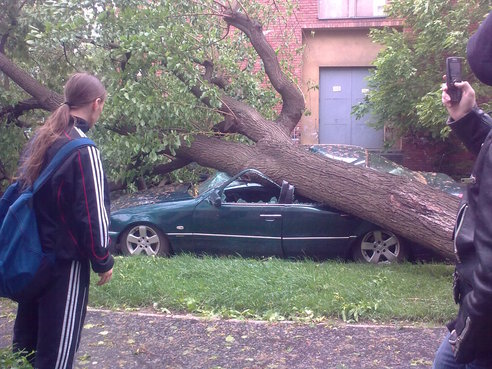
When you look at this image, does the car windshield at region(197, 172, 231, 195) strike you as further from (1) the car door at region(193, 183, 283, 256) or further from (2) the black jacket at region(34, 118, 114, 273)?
(2) the black jacket at region(34, 118, 114, 273)

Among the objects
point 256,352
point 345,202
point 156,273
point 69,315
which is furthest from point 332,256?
point 69,315

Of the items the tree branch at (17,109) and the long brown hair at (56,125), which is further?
the tree branch at (17,109)

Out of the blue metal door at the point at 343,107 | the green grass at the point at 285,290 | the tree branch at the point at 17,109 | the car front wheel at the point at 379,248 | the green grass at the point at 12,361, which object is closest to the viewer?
the green grass at the point at 12,361

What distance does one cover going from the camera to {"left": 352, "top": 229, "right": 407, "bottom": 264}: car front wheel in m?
7.27

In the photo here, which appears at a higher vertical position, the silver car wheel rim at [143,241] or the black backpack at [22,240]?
the black backpack at [22,240]

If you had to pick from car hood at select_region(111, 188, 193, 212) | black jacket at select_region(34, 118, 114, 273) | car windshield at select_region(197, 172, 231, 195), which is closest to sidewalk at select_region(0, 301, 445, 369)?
black jacket at select_region(34, 118, 114, 273)

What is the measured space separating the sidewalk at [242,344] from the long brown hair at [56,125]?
6.68 ft

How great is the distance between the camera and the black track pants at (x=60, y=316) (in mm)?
2898

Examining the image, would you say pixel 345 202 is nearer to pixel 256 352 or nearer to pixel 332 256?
pixel 332 256

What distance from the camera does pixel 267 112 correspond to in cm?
982

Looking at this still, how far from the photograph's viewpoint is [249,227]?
24.7 feet

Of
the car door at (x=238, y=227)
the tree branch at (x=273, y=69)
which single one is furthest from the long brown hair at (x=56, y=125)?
the tree branch at (x=273, y=69)

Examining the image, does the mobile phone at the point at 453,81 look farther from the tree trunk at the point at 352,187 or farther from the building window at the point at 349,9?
the building window at the point at 349,9

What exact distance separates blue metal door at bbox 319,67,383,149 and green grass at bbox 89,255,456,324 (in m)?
9.27
